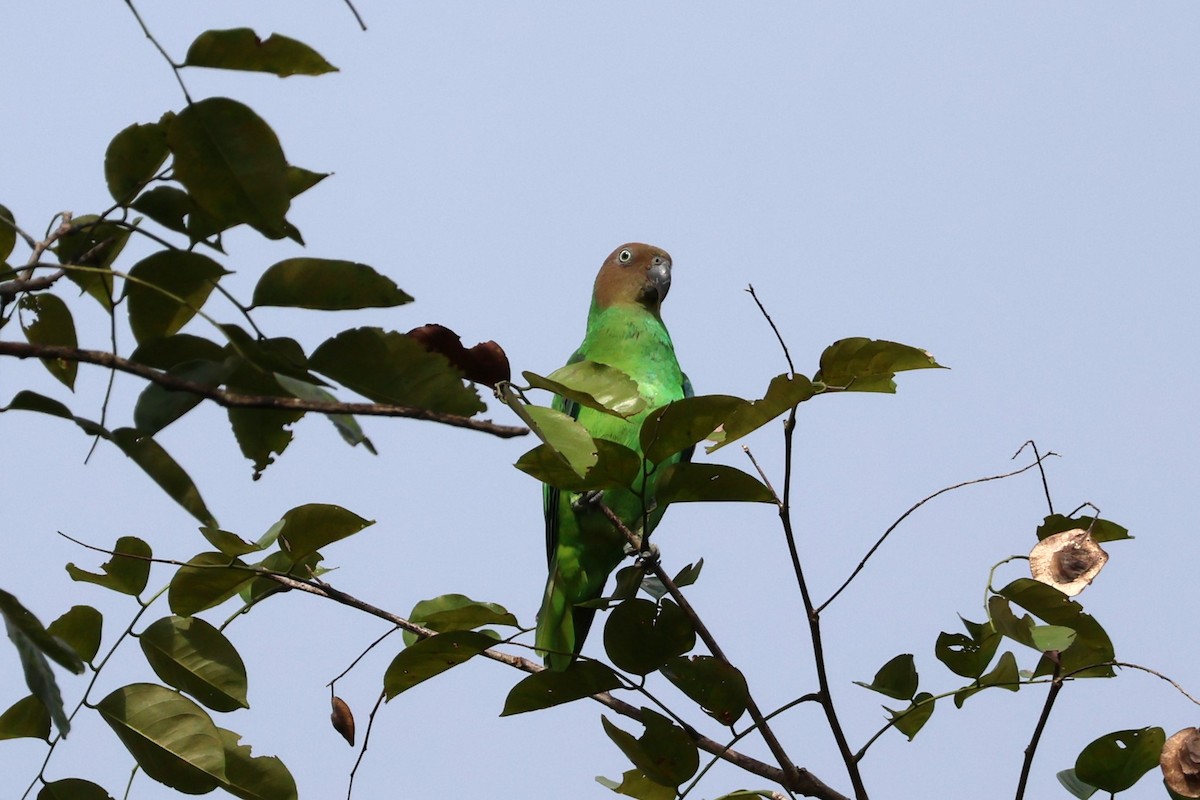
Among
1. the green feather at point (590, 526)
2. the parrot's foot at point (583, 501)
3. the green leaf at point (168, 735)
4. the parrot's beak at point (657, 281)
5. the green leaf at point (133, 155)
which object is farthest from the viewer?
the parrot's beak at point (657, 281)

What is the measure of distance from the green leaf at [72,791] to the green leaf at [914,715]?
1228 mm

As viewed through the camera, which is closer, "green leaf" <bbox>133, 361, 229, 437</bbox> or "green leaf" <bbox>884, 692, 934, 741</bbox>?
"green leaf" <bbox>133, 361, 229, 437</bbox>

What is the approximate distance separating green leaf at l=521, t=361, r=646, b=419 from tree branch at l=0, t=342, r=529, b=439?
17.7 inches

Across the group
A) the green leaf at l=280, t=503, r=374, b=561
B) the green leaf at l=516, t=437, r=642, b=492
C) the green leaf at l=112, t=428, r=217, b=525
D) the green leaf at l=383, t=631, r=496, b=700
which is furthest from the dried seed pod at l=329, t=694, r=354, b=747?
the green leaf at l=112, t=428, r=217, b=525

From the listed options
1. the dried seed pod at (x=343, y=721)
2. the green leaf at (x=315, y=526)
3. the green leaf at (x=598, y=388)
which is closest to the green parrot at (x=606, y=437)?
the dried seed pod at (x=343, y=721)

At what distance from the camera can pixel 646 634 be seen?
6.81ft

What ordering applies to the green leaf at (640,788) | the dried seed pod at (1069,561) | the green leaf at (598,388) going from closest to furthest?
1. the green leaf at (598,388)
2. the dried seed pod at (1069,561)
3. the green leaf at (640,788)

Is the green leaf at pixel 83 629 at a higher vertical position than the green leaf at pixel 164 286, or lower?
lower

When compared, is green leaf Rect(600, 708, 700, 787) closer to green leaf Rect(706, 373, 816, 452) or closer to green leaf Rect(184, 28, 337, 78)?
green leaf Rect(706, 373, 816, 452)

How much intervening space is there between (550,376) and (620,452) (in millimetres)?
269

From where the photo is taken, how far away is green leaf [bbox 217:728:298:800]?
5.76 ft

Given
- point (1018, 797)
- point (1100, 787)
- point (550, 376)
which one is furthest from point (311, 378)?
point (1100, 787)

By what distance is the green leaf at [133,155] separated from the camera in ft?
4.50

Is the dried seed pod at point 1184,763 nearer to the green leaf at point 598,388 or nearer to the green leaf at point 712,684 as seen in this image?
the green leaf at point 712,684
